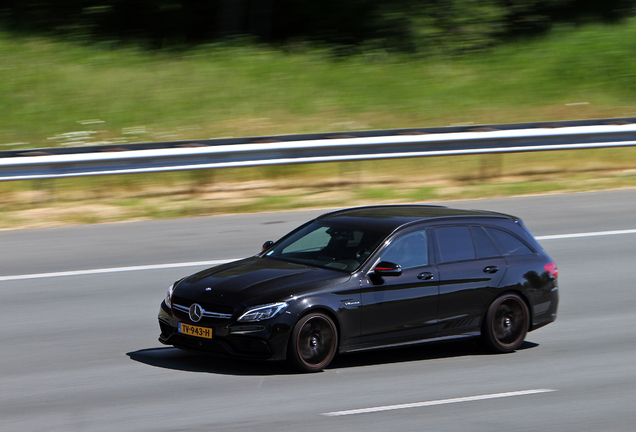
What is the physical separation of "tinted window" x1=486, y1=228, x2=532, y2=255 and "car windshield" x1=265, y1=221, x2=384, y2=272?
136cm

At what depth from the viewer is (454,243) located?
27.2 ft

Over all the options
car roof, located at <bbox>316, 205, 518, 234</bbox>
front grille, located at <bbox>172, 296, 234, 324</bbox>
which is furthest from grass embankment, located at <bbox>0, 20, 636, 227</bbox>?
front grille, located at <bbox>172, 296, 234, 324</bbox>

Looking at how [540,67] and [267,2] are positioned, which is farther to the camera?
[267,2]

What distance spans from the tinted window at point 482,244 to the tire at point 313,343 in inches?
73.2

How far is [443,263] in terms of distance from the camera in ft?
26.6

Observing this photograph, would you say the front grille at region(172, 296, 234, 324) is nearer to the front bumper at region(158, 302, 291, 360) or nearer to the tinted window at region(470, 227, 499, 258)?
the front bumper at region(158, 302, 291, 360)

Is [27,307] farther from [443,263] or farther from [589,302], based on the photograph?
[589,302]

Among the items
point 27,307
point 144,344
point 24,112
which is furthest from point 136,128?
point 144,344

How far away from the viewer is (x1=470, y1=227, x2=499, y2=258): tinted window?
8414 mm

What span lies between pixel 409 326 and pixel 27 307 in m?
4.46

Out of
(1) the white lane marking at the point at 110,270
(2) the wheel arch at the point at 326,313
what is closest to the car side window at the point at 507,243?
(2) the wheel arch at the point at 326,313

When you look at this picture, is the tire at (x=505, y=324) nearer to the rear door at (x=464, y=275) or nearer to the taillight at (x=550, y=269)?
the rear door at (x=464, y=275)

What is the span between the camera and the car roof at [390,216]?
26.7ft

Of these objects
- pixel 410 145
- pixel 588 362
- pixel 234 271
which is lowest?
pixel 588 362
